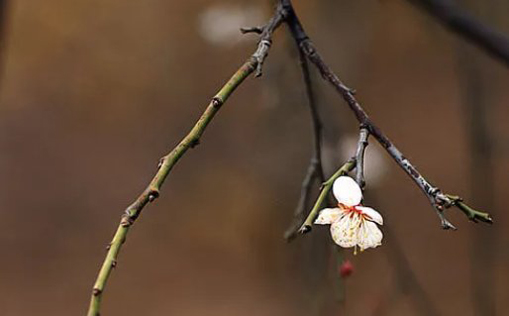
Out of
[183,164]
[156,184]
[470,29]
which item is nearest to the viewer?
[156,184]

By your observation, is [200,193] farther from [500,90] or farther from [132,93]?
[500,90]

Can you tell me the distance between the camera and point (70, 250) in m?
1.70

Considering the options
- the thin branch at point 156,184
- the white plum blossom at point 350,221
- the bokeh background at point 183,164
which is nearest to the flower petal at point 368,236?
the white plum blossom at point 350,221

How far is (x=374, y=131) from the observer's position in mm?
376

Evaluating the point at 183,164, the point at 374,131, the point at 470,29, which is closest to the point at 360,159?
the point at 374,131

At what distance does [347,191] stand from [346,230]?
2 cm

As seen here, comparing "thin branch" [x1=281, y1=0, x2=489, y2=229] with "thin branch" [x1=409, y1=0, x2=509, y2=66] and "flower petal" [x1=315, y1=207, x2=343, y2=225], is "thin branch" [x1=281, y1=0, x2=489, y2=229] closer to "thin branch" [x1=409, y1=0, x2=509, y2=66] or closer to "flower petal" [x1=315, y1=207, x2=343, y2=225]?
"flower petal" [x1=315, y1=207, x2=343, y2=225]

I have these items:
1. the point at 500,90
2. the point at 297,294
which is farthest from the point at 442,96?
the point at 297,294

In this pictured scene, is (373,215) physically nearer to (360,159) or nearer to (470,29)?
(360,159)

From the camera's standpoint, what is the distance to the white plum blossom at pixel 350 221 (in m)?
0.38

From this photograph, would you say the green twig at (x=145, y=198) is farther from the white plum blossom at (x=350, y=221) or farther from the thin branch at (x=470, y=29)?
the thin branch at (x=470, y=29)

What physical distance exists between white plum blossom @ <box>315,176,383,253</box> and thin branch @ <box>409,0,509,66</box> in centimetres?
44

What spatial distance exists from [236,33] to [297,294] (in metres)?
0.60

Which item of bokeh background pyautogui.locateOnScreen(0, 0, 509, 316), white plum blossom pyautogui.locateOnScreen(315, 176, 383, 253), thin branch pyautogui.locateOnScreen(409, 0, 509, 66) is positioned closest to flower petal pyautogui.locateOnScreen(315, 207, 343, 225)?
white plum blossom pyautogui.locateOnScreen(315, 176, 383, 253)
